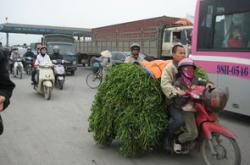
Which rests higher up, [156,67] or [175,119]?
[156,67]

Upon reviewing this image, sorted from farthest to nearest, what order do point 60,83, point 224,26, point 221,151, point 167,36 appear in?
1. point 167,36
2. point 60,83
3. point 224,26
4. point 221,151

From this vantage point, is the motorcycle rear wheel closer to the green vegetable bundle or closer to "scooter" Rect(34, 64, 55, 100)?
"scooter" Rect(34, 64, 55, 100)

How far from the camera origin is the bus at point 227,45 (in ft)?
29.9

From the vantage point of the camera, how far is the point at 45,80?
1380 centimetres

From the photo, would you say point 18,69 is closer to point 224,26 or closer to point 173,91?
point 224,26

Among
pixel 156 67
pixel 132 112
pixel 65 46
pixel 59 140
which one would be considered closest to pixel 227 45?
pixel 156 67

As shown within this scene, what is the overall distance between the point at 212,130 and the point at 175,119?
581mm

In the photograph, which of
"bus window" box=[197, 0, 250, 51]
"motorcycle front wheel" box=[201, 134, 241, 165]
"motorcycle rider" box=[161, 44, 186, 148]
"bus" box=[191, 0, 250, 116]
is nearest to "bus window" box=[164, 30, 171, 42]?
"bus" box=[191, 0, 250, 116]

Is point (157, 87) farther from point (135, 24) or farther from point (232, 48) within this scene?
point (135, 24)

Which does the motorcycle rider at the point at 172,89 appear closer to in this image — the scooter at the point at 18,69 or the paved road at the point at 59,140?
the paved road at the point at 59,140

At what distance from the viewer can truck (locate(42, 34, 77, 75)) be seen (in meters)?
25.3

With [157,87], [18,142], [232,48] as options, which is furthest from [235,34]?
[18,142]

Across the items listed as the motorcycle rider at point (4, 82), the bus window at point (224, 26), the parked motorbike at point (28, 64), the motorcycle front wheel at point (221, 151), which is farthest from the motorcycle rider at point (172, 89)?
the parked motorbike at point (28, 64)

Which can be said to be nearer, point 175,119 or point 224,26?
point 175,119
